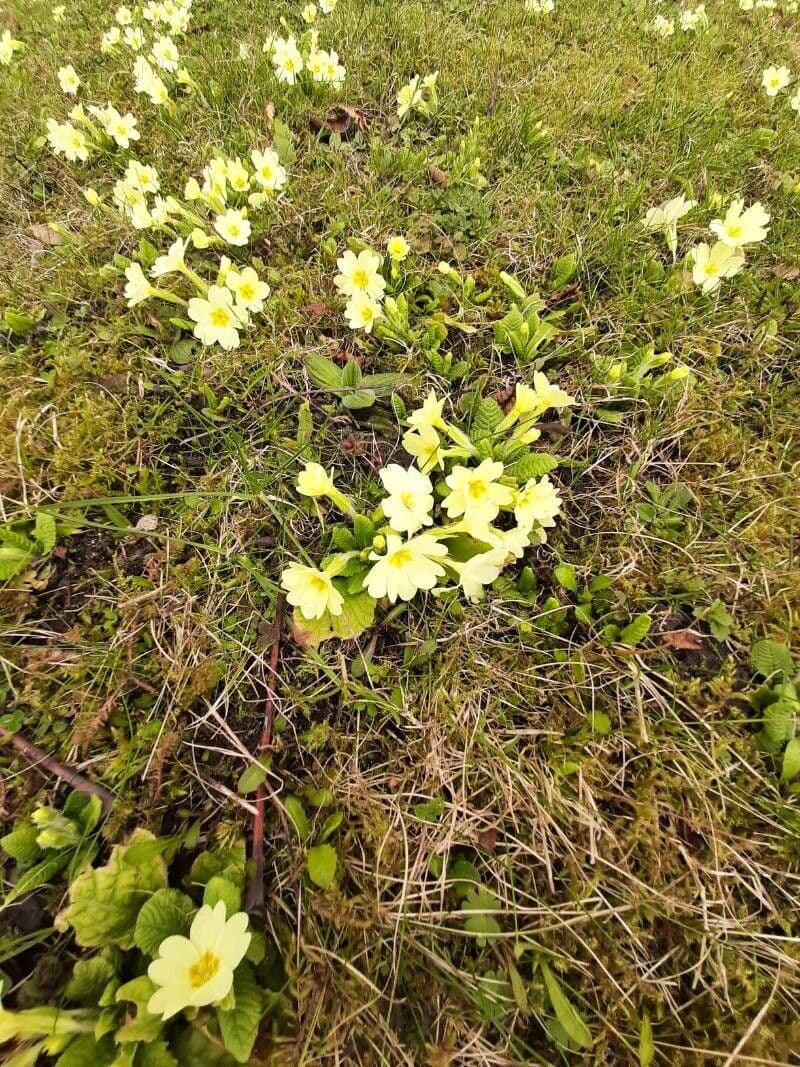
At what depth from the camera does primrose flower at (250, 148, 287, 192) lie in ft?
8.67

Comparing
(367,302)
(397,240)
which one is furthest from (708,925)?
(397,240)

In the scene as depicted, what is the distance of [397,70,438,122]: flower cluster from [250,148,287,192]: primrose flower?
0.94 meters

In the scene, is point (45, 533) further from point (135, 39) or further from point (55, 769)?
point (135, 39)

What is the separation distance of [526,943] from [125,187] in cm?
345

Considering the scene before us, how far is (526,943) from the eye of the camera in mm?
1411

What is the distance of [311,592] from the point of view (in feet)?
5.50

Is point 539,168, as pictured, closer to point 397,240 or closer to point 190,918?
point 397,240

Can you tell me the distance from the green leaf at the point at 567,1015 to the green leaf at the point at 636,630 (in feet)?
3.00

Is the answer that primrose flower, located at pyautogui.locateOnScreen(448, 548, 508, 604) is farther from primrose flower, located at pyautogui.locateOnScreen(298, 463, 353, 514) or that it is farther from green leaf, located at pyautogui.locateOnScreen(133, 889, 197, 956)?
green leaf, located at pyautogui.locateOnScreen(133, 889, 197, 956)

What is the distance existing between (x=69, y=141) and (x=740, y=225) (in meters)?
3.36

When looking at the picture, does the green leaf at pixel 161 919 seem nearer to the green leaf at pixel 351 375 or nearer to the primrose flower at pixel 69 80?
the green leaf at pixel 351 375

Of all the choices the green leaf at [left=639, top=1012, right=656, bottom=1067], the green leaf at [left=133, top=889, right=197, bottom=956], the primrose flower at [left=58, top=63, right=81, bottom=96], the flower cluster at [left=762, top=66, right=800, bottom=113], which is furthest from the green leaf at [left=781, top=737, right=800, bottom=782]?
the primrose flower at [left=58, top=63, right=81, bottom=96]

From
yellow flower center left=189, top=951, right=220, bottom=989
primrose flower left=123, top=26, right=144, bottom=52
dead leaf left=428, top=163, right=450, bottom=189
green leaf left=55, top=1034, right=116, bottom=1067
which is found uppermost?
primrose flower left=123, top=26, right=144, bottom=52

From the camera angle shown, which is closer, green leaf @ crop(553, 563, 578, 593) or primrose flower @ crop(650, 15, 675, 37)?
green leaf @ crop(553, 563, 578, 593)
